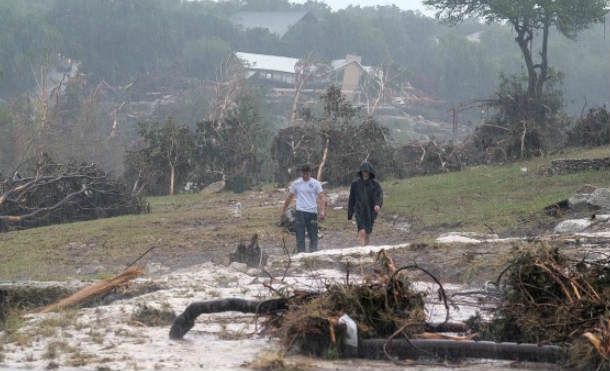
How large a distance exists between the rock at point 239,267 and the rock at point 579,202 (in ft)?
22.1

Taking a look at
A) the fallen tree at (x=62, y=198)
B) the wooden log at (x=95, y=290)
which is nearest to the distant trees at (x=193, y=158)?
the fallen tree at (x=62, y=198)

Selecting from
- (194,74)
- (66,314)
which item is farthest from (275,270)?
(194,74)

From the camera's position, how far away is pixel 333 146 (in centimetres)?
2723

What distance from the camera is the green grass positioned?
18.0 m

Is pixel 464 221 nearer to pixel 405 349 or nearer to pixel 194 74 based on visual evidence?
pixel 405 349

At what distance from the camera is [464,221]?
720 inches

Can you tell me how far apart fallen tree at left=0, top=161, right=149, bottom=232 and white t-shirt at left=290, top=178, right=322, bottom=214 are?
9640 millimetres

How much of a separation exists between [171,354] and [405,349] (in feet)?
5.58

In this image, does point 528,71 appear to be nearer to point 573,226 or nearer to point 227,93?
point 227,93

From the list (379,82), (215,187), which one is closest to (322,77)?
(379,82)

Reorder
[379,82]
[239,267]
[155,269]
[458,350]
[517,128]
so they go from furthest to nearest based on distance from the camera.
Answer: [379,82] → [517,128] → [155,269] → [239,267] → [458,350]

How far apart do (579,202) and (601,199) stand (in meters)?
0.44

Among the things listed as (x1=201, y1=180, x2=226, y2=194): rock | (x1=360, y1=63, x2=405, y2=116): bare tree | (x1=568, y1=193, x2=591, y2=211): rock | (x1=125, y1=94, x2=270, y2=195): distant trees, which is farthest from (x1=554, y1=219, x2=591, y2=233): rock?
(x1=360, y1=63, x2=405, y2=116): bare tree

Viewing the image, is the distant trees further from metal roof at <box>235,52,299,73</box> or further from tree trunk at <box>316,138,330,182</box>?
metal roof at <box>235,52,299,73</box>
